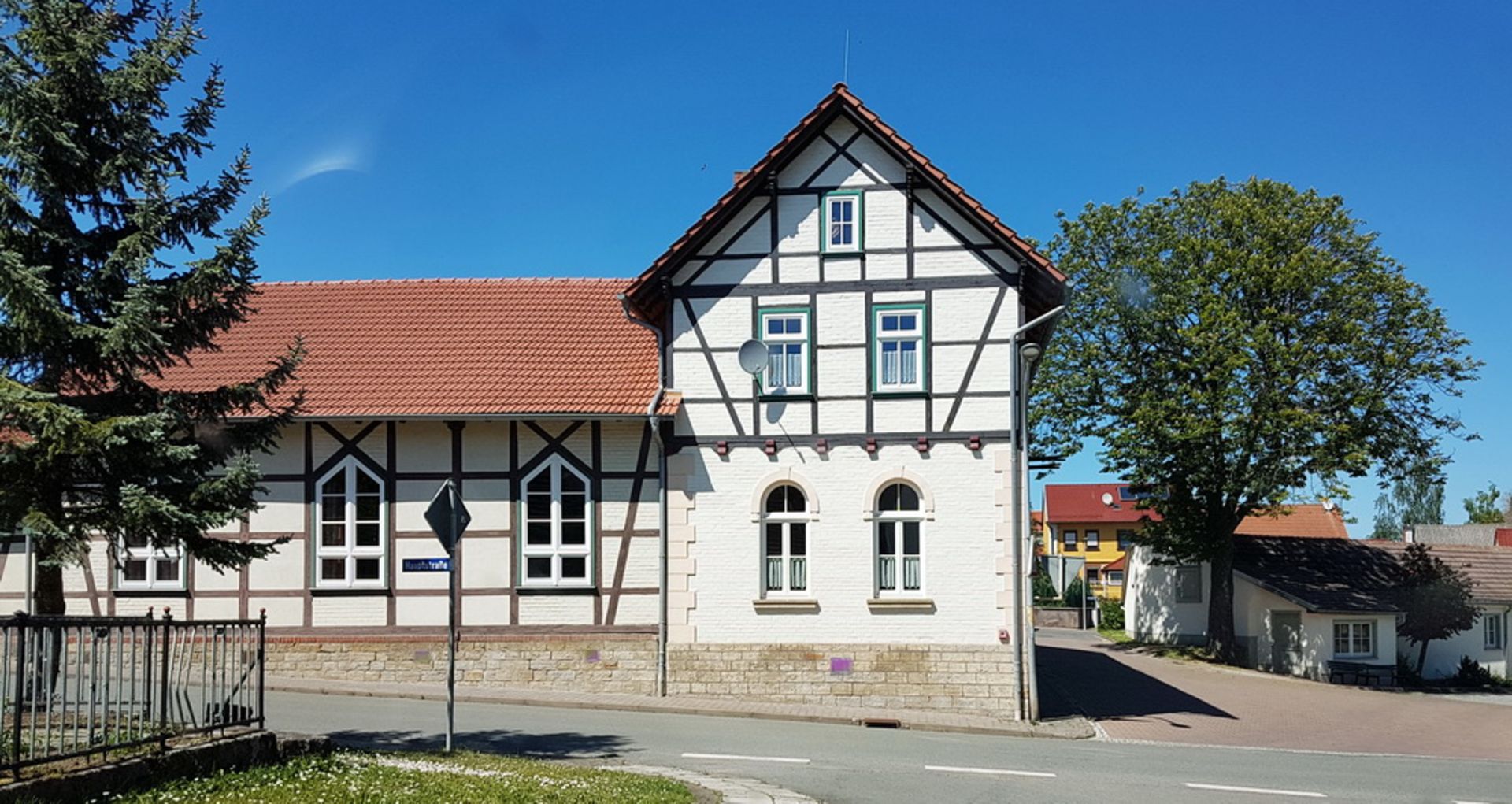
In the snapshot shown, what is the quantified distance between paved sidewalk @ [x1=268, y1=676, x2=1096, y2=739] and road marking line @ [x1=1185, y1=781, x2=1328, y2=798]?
16.9 feet

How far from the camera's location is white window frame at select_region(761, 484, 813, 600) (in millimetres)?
21938

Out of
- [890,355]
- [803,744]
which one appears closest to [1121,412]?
[890,355]

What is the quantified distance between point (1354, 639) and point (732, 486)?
25603 millimetres

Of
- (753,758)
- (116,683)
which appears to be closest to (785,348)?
(753,758)

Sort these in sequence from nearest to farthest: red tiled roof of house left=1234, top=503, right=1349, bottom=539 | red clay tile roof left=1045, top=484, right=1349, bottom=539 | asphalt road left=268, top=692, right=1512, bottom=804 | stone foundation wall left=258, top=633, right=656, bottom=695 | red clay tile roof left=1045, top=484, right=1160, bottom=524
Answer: asphalt road left=268, top=692, right=1512, bottom=804
stone foundation wall left=258, top=633, right=656, bottom=695
red tiled roof of house left=1234, top=503, right=1349, bottom=539
red clay tile roof left=1045, top=484, right=1349, bottom=539
red clay tile roof left=1045, top=484, right=1160, bottom=524

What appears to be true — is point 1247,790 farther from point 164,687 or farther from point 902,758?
point 164,687

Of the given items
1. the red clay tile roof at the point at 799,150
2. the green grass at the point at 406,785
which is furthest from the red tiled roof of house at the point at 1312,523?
the green grass at the point at 406,785

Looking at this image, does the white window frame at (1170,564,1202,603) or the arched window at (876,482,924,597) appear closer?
the arched window at (876,482,924,597)

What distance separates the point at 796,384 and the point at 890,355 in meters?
1.66

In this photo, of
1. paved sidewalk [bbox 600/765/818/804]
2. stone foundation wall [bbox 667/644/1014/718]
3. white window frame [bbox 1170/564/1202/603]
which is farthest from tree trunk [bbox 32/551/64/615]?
white window frame [bbox 1170/564/1202/603]

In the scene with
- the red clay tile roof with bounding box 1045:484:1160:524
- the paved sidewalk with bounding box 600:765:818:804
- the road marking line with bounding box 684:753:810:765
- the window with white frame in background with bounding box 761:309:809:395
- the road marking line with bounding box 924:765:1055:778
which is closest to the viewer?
the paved sidewalk with bounding box 600:765:818:804

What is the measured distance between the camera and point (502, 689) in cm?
2192

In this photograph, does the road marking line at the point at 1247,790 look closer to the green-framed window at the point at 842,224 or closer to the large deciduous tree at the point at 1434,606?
the green-framed window at the point at 842,224

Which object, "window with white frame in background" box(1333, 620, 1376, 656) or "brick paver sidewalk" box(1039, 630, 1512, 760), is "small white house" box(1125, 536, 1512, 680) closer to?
"window with white frame in background" box(1333, 620, 1376, 656)
